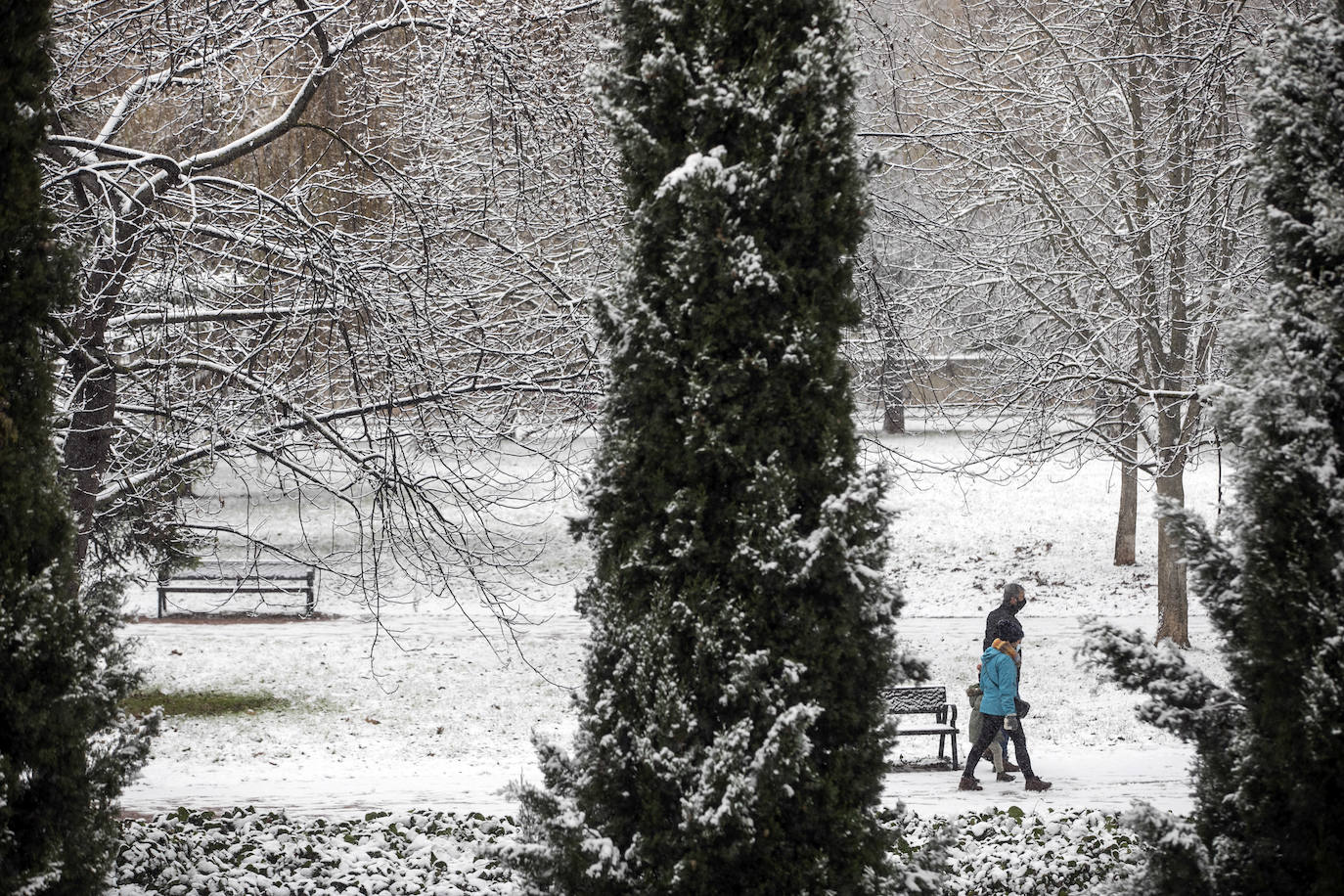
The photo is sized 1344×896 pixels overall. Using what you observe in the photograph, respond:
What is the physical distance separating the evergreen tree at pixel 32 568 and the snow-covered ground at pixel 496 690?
192cm

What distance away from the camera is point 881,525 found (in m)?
3.61

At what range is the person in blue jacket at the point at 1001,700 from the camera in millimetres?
8312

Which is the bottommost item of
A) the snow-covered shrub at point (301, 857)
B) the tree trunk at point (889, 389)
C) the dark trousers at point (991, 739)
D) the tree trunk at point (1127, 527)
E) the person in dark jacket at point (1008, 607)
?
the snow-covered shrub at point (301, 857)

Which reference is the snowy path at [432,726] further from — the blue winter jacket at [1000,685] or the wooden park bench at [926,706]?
the blue winter jacket at [1000,685]

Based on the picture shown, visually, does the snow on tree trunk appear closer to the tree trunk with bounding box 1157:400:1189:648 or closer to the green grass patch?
the tree trunk with bounding box 1157:400:1189:648

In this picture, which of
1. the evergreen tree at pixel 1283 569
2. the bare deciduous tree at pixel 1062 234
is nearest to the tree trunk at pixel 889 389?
the bare deciduous tree at pixel 1062 234

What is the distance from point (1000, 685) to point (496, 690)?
242 inches

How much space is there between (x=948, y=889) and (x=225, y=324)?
5271 millimetres

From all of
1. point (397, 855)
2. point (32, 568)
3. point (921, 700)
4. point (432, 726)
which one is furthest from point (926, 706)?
point (32, 568)

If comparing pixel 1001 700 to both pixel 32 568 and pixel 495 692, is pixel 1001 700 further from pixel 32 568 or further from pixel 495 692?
pixel 32 568

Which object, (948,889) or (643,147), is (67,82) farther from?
(948,889)

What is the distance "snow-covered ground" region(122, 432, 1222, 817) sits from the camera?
8547 millimetres

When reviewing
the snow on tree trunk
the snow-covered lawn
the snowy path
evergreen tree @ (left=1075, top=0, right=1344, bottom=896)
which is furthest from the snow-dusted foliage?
the snow on tree trunk

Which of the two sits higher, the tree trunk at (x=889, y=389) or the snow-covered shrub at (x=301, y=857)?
the tree trunk at (x=889, y=389)
